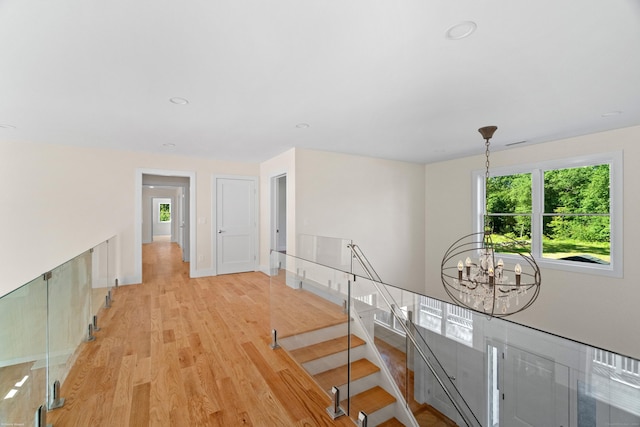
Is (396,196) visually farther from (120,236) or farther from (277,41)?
(120,236)

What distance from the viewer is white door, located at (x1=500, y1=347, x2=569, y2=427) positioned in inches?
46.4

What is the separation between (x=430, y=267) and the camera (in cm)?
665

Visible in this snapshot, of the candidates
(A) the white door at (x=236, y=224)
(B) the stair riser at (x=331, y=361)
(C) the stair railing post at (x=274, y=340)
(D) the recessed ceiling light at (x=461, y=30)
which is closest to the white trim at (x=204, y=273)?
(A) the white door at (x=236, y=224)

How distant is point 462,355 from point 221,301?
3.59 meters

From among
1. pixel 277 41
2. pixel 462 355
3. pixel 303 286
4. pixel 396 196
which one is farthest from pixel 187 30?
pixel 396 196

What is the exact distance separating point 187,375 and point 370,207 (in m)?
4.50

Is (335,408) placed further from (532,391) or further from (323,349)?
(532,391)

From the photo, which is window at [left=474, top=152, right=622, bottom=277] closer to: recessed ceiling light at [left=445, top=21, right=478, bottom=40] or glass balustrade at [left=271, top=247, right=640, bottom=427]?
glass balustrade at [left=271, top=247, right=640, bottom=427]

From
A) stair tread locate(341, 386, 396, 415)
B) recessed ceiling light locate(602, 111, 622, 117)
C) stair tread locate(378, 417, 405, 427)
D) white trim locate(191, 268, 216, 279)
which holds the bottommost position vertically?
stair tread locate(378, 417, 405, 427)

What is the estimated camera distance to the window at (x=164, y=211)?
14.5 metres

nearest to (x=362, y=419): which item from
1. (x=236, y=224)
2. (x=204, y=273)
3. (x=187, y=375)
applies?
(x=187, y=375)

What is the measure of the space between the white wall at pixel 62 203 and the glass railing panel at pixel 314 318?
3848 millimetres

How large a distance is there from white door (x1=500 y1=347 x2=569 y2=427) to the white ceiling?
6.22ft

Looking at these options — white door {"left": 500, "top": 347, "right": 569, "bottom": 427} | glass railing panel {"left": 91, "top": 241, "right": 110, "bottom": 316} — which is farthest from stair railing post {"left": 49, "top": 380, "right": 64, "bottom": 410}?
white door {"left": 500, "top": 347, "right": 569, "bottom": 427}
